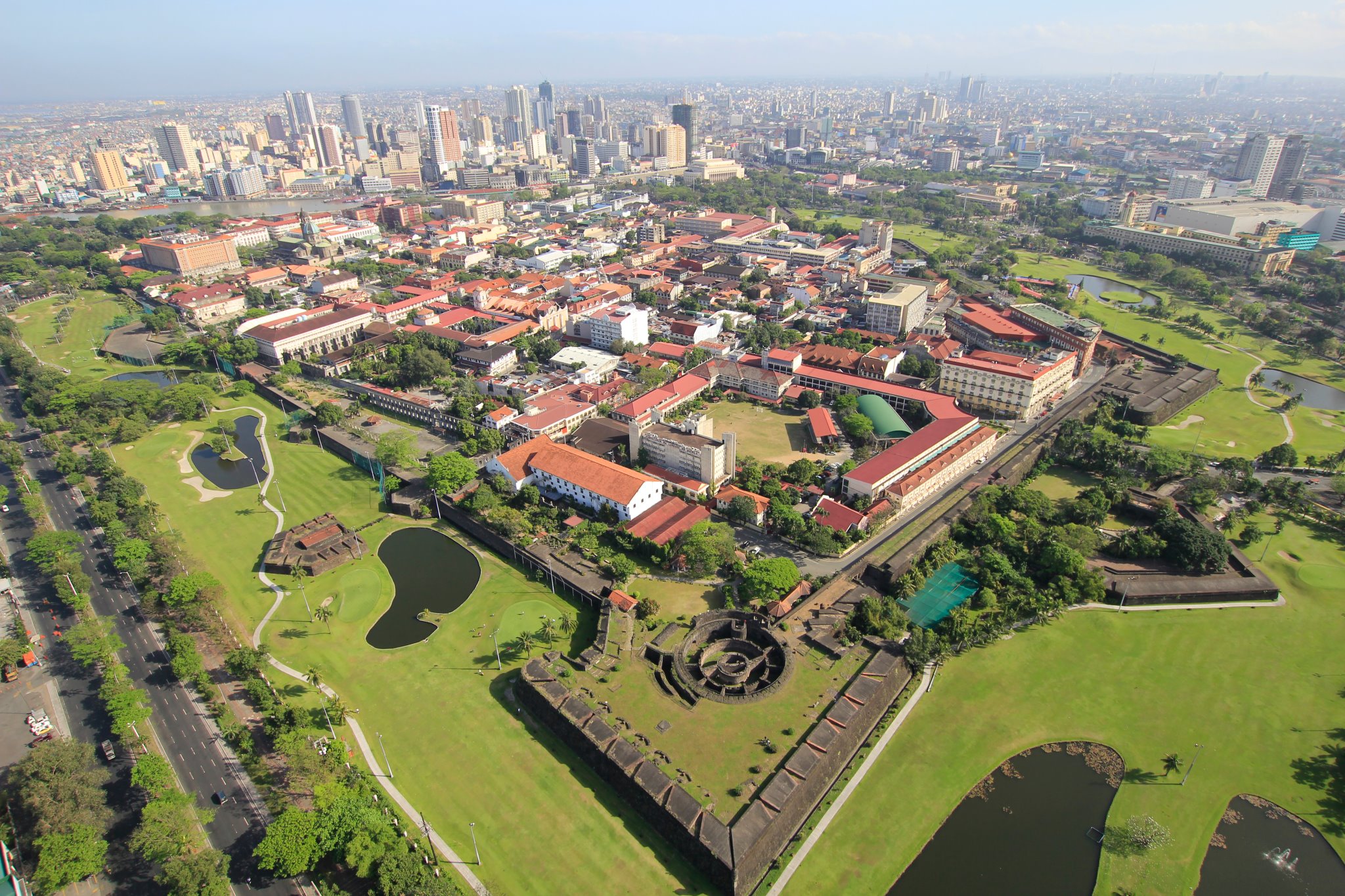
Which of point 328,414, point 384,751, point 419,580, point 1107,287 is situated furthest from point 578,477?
point 1107,287

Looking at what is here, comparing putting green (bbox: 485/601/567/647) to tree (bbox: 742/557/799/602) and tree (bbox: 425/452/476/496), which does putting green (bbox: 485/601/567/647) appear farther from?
tree (bbox: 425/452/476/496)

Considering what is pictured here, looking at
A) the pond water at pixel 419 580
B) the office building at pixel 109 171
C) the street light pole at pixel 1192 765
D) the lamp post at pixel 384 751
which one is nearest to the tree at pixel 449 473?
the pond water at pixel 419 580

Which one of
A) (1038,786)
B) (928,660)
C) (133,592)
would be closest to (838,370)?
(928,660)

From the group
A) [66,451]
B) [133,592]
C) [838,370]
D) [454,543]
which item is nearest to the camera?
[133,592]

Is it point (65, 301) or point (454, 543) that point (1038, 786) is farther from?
point (65, 301)

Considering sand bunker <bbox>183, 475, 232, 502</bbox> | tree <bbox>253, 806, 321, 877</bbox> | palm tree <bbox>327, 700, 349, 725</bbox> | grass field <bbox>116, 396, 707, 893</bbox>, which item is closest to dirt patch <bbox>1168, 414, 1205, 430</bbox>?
grass field <bbox>116, 396, 707, 893</bbox>

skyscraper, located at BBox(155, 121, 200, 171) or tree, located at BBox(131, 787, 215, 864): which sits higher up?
skyscraper, located at BBox(155, 121, 200, 171)

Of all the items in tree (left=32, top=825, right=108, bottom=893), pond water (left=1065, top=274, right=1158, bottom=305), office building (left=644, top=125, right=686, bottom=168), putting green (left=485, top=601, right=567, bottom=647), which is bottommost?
putting green (left=485, top=601, right=567, bottom=647)
